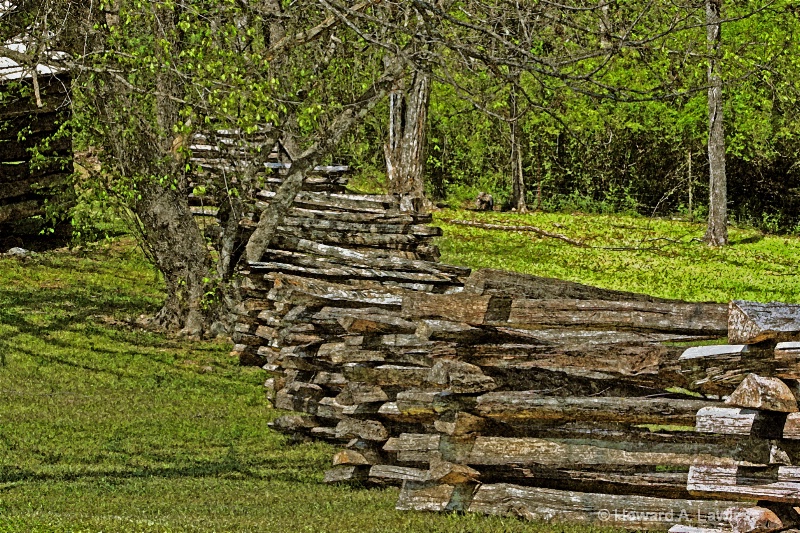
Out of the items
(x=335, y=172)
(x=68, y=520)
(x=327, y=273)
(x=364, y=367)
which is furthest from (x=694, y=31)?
(x=68, y=520)

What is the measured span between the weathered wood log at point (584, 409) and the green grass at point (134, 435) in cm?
72

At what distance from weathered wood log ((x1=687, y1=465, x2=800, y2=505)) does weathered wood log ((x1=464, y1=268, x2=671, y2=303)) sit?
6.99 ft

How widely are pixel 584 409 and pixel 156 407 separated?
23.0ft

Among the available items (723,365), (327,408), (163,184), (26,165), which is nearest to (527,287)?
(327,408)

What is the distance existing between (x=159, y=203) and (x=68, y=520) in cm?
971

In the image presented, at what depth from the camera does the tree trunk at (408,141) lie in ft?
82.2

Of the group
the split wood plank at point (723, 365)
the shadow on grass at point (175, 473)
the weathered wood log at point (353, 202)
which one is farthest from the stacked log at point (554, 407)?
the weathered wood log at point (353, 202)

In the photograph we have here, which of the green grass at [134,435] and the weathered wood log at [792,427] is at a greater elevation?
the weathered wood log at [792,427]

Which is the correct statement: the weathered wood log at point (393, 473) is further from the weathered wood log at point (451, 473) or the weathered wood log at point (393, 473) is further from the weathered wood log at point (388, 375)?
the weathered wood log at point (388, 375)

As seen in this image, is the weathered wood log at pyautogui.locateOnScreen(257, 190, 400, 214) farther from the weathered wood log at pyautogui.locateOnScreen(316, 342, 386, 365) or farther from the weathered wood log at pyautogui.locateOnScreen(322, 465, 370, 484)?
the weathered wood log at pyautogui.locateOnScreen(322, 465, 370, 484)

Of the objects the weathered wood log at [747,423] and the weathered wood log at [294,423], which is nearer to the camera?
the weathered wood log at [747,423]

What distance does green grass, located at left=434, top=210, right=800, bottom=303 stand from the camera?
2238 cm

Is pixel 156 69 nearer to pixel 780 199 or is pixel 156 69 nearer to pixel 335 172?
pixel 335 172

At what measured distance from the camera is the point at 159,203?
55.4 ft
